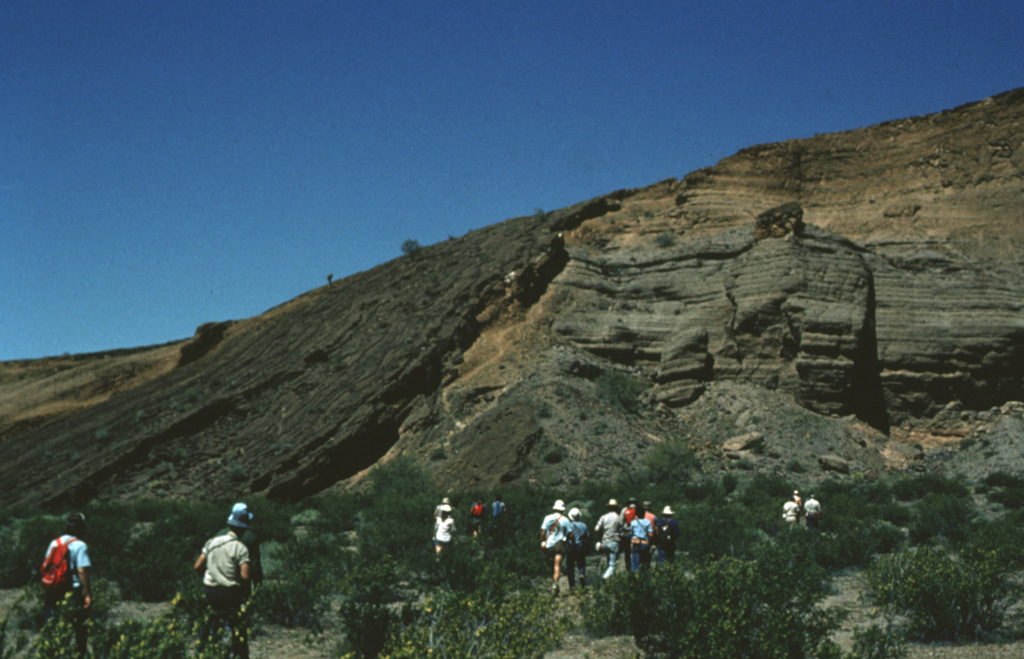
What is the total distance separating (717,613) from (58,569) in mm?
6063

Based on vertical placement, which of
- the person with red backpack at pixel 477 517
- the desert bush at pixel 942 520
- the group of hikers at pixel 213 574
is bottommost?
the desert bush at pixel 942 520

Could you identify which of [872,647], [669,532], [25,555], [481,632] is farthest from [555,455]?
[481,632]

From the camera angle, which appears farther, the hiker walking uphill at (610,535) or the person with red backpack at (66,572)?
the hiker walking uphill at (610,535)

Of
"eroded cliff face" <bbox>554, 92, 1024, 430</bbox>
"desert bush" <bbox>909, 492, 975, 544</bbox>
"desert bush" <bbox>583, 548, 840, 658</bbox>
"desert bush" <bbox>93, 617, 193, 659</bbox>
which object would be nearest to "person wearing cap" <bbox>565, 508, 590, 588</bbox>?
"desert bush" <bbox>583, 548, 840, 658</bbox>

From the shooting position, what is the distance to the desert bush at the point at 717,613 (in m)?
6.92

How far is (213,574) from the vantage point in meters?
6.95

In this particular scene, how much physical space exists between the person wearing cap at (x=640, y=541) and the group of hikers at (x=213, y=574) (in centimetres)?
626

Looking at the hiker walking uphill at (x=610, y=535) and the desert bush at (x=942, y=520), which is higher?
the hiker walking uphill at (x=610, y=535)

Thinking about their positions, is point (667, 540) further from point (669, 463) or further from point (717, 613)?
point (669, 463)

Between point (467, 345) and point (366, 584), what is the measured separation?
913 inches

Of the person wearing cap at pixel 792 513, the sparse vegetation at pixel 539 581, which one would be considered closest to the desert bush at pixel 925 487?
the sparse vegetation at pixel 539 581

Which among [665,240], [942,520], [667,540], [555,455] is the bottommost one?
[942,520]

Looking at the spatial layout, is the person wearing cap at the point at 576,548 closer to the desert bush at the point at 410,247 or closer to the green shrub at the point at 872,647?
the green shrub at the point at 872,647

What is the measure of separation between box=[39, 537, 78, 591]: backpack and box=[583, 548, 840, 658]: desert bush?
17.2 ft
